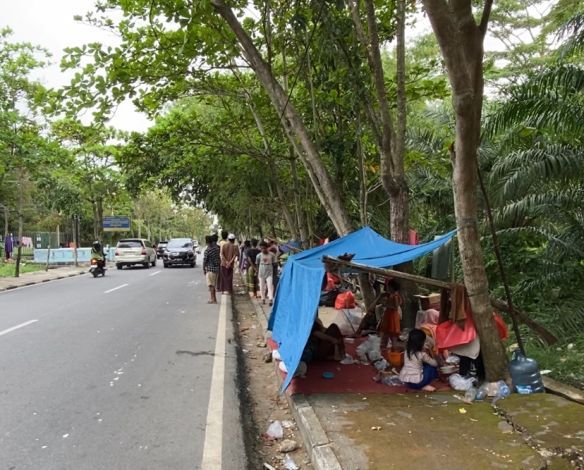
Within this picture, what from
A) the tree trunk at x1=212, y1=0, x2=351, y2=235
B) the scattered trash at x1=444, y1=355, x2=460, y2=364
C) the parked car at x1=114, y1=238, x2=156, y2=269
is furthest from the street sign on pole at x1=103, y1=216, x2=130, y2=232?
the scattered trash at x1=444, y1=355, x2=460, y2=364

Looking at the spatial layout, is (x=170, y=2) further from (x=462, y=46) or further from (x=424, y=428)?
(x=424, y=428)

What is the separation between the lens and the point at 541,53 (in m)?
22.3

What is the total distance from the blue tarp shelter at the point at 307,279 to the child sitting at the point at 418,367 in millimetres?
994

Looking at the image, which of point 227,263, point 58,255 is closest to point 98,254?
point 58,255

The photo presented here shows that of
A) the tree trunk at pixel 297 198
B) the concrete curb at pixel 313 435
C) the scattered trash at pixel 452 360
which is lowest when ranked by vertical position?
the concrete curb at pixel 313 435

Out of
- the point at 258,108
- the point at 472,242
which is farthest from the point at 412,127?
the point at 472,242

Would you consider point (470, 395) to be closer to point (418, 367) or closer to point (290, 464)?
point (418, 367)

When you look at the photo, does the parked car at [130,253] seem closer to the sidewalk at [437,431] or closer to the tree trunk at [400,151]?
the tree trunk at [400,151]

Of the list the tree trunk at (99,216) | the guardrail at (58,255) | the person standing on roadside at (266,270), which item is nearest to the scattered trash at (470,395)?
the person standing on roadside at (266,270)

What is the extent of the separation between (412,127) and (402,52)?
6029mm

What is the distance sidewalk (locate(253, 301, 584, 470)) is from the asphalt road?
78 cm

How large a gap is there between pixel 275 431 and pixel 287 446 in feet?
1.15

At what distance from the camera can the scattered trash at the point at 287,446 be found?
4.45 m

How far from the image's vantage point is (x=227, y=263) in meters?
13.9
